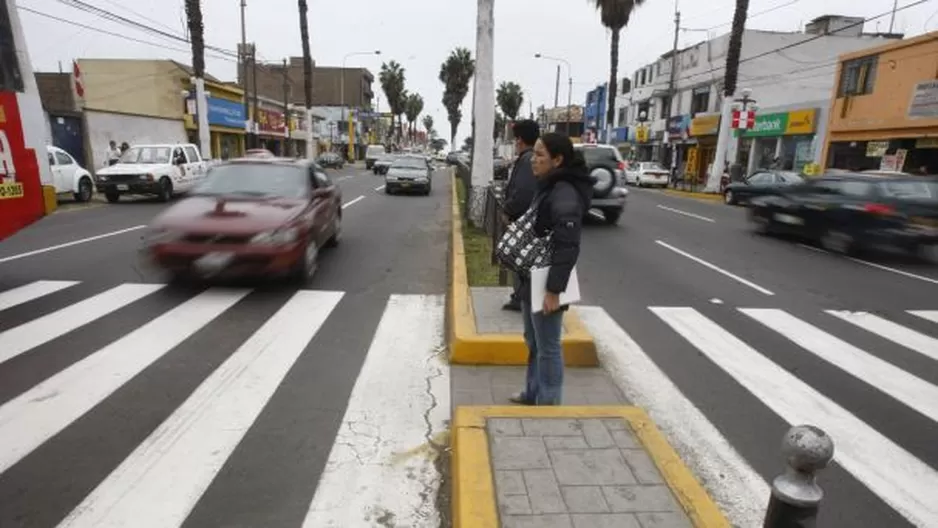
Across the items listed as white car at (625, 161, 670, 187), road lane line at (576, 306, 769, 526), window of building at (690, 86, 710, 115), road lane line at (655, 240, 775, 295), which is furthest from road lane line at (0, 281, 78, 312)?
window of building at (690, 86, 710, 115)

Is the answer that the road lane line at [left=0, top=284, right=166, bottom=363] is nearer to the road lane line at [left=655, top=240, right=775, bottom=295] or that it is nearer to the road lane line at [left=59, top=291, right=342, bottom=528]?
the road lane line at [left=59, top=291, right=342, bottom=528]

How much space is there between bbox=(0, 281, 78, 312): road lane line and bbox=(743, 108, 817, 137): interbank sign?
29020mm

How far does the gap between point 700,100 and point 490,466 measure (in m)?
40.6

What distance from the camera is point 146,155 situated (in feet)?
58.5

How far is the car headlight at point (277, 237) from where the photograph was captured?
6.74 meters

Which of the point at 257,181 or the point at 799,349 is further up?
the point at 257,181

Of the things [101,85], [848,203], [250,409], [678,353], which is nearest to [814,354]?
[678,353]

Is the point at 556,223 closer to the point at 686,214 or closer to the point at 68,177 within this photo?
the point at 686,214

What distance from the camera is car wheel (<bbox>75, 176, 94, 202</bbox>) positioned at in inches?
653

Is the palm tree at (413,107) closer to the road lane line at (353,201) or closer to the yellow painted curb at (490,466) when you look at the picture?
the road lane line at (353,201)

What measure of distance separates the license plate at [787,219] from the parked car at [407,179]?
13287 millimetres

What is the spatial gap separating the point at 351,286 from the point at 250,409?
3776mm

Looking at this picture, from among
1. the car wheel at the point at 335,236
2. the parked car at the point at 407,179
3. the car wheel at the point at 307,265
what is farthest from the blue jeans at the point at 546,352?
the parked car at the point at 407,179

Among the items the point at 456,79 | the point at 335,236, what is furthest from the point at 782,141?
the point at 456,79
